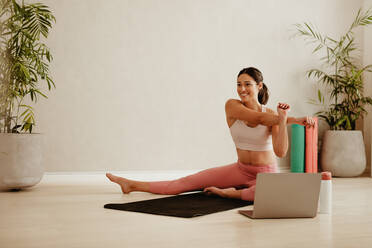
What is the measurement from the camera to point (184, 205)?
2529 mm

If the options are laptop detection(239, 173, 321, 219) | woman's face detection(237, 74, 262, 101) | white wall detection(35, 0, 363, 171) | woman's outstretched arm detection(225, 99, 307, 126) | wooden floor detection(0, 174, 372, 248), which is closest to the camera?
wooden floor detection(0, 174, 372, 248)

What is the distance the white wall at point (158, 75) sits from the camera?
13.1 ft

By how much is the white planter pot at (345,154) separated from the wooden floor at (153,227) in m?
1.77

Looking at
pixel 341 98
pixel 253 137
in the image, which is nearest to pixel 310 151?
pixel 341 98

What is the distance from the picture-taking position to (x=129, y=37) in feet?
13.8

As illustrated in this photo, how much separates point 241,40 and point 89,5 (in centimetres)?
158

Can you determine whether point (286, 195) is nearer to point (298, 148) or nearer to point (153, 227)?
point (153, 227)

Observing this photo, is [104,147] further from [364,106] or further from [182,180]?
[364,106]

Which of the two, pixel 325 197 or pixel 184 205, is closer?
pixel 325 197

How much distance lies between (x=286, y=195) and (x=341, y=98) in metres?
3.23

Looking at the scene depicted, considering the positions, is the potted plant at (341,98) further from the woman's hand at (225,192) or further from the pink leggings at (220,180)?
the woman's hand at (225,192)

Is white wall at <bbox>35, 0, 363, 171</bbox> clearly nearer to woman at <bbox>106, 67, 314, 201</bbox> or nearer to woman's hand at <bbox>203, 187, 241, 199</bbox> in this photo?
woman at <bbox>106, 67, 314, 201</bbox>

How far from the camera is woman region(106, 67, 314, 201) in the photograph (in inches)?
110

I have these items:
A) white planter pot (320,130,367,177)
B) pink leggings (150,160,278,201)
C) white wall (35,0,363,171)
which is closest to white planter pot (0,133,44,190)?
white wall (35,0,363,171)
